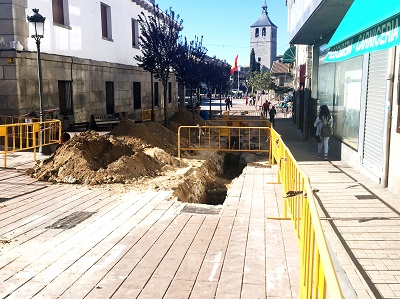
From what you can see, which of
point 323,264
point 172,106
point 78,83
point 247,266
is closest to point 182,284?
point 247,266

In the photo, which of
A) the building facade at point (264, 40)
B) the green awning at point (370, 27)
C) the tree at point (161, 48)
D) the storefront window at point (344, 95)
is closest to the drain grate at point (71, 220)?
the green awning at point (370, 27)

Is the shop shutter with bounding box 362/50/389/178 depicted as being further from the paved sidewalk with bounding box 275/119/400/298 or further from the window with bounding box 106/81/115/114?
the window with bounding box 106/81/115/114

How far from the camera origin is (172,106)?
108 feet

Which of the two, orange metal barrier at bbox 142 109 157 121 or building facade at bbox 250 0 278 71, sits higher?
building facade at bbox 250 0 278 71

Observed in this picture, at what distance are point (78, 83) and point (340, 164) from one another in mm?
11678

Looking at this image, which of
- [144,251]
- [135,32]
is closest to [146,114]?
[135,32]

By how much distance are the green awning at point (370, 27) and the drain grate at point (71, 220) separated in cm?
521

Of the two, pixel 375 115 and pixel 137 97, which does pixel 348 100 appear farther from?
pixel 137 97

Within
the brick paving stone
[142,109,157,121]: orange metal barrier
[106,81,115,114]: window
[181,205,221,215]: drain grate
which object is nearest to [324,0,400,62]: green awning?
the brick paving stone

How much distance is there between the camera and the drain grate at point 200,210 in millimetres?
6587

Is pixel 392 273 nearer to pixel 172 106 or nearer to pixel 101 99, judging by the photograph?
pixel 101 99

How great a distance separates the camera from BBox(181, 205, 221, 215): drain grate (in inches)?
259

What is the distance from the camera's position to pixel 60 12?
16516 mm

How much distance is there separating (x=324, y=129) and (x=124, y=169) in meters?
6.86
